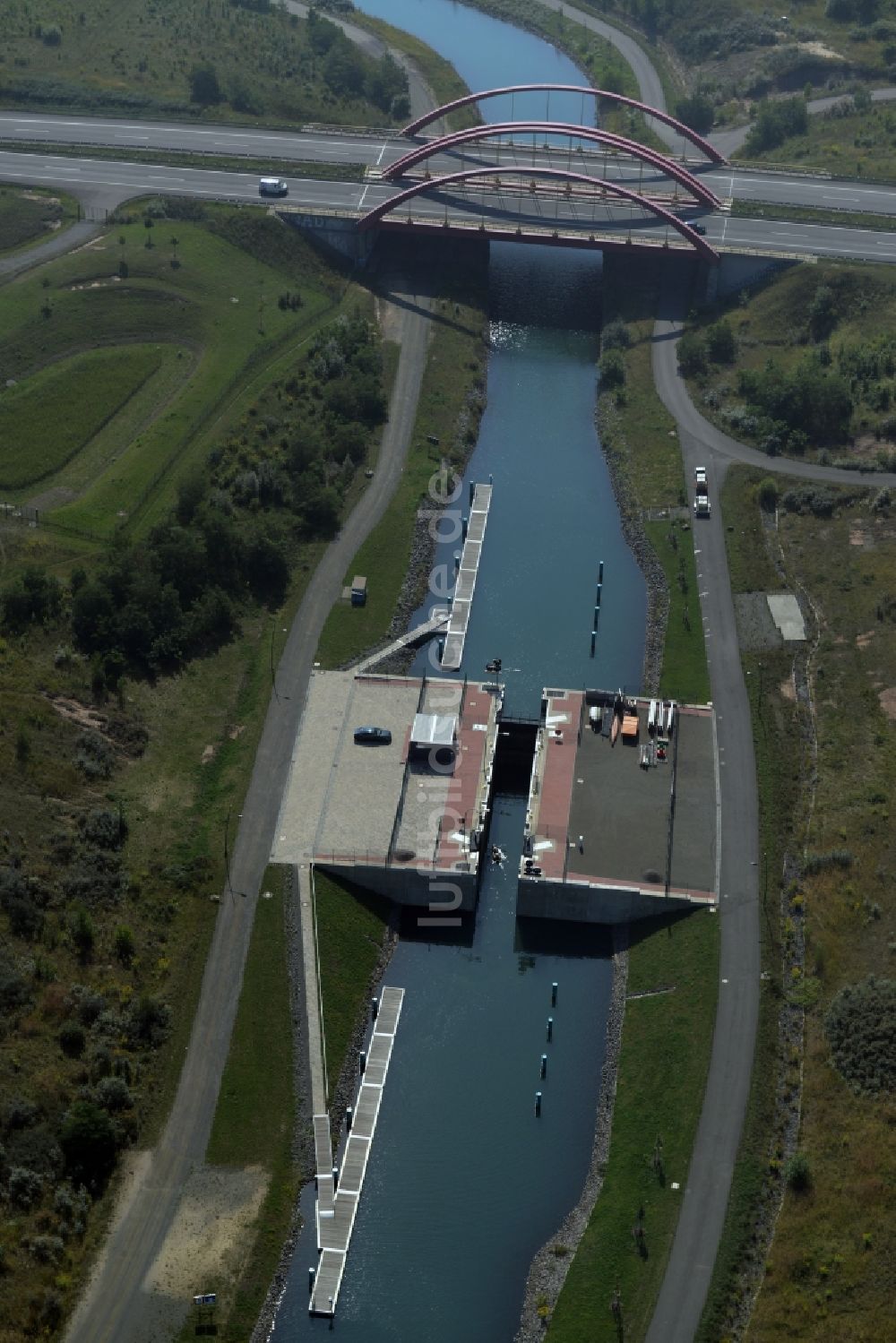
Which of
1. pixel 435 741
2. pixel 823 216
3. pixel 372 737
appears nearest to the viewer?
pixel 435 741

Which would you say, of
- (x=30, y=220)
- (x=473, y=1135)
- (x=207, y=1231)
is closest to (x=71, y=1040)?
(x=207, y=1231)

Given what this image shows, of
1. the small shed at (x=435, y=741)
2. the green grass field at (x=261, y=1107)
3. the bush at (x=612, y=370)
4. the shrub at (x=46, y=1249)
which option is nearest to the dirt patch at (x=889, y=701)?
the small shed at (x=435, y=741)

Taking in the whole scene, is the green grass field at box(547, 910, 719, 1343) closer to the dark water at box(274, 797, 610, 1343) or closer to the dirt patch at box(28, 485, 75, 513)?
the dark water at box(274, 797, 610, 1343)

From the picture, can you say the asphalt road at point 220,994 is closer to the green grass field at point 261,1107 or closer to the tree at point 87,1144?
the green grass field at point 261,1107

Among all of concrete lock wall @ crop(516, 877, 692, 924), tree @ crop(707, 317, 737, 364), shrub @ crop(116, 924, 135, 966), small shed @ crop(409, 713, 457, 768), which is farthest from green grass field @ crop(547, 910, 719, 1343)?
tree @ crop(707, 317, 737, 364)

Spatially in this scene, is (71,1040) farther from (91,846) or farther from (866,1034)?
(866,1034)

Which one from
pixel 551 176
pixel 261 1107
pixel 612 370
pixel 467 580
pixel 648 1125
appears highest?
pixel 551 176

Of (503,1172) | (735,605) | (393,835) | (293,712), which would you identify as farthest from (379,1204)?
(735,605)
